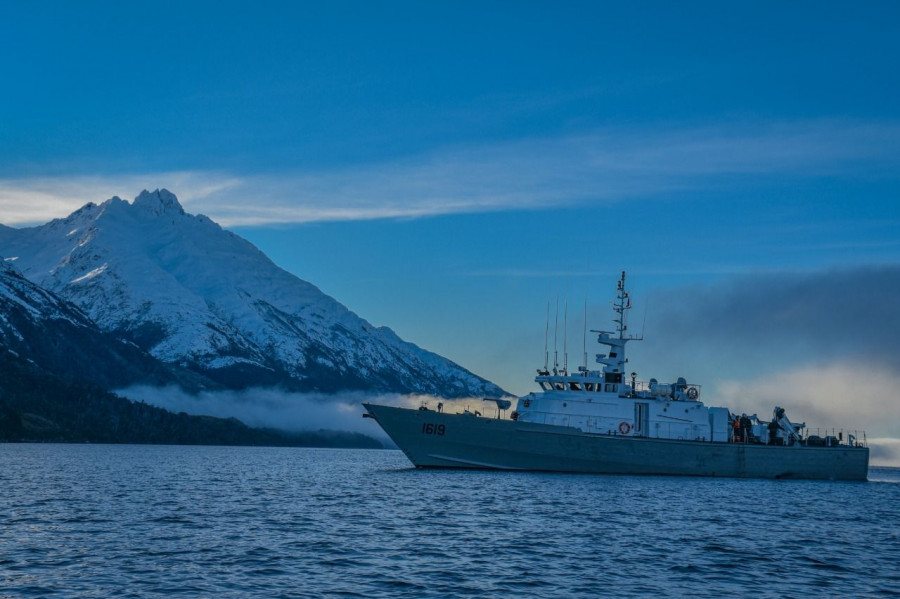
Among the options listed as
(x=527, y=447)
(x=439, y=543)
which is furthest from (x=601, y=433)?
(x=439, y=543)

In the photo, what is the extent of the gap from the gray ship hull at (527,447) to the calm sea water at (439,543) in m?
11.6

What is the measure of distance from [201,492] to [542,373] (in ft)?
112

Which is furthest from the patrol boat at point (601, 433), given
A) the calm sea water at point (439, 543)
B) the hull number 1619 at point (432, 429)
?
the calm sea water at point (439, 543)

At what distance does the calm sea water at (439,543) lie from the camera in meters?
29.2

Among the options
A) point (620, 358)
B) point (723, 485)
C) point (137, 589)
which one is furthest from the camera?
point (620, 358)

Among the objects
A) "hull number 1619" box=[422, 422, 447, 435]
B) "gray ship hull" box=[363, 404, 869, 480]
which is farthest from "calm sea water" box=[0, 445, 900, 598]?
"hull number 1619" box=[422, 422, 447, 435]

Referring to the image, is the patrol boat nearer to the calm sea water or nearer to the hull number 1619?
the hull number 1619

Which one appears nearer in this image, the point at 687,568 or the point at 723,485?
the point at 687,568

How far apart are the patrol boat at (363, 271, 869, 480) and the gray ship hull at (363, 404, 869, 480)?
88mm

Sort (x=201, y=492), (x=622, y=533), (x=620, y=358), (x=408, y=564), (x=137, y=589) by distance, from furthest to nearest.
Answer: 1. (x=620, y=358)
2. (x=201, y=492)
3. (x=622, y=533)
4. (x=408, y=564)
5. (x=137, y=589)

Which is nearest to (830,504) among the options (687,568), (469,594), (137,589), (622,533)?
(622,533)

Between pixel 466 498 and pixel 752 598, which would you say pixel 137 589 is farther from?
pixel 466 498

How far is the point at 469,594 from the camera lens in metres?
27.7

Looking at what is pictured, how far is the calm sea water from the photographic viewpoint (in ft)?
95.9
